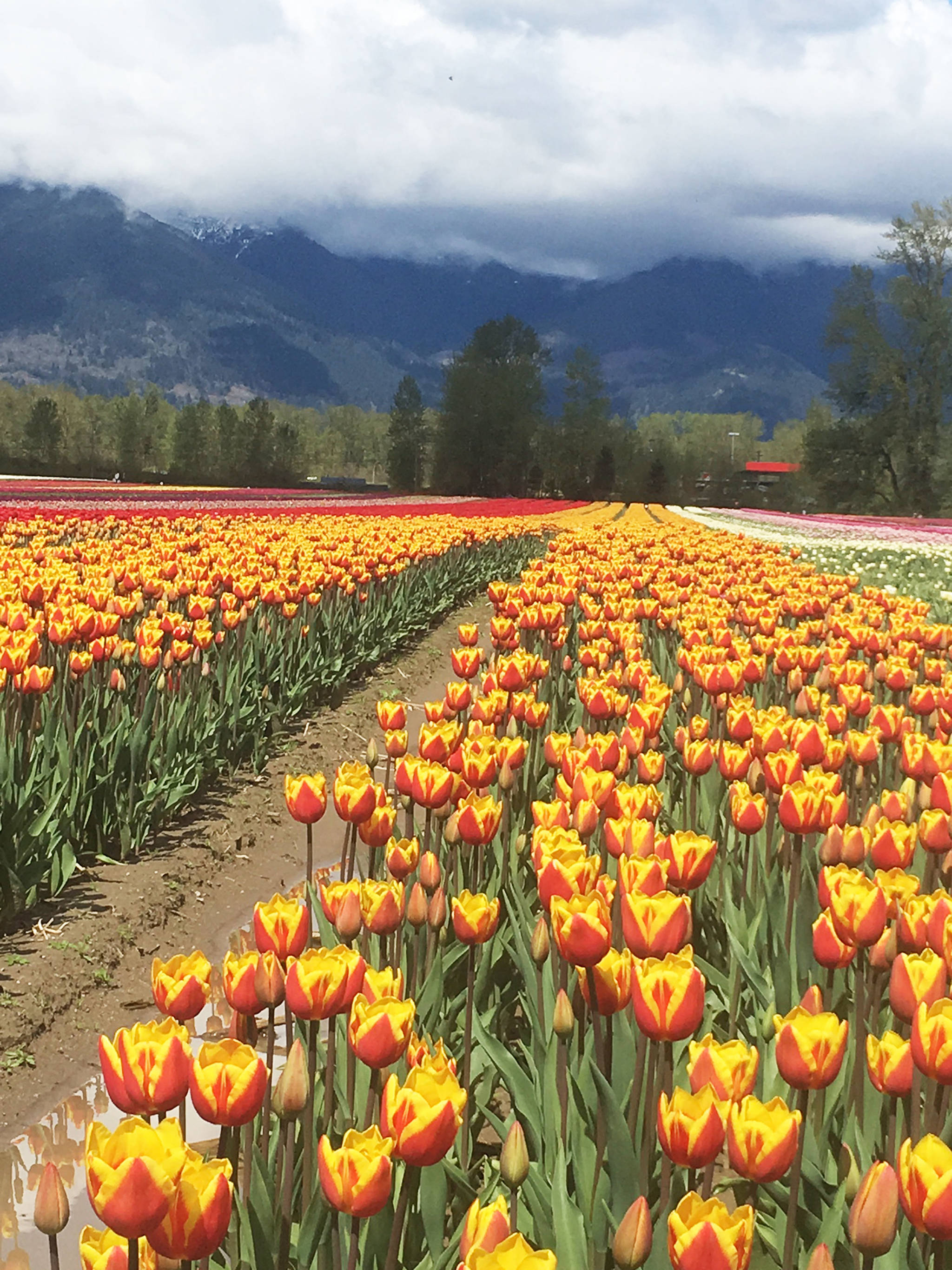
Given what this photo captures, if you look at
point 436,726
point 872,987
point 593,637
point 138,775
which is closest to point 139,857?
point 138,775

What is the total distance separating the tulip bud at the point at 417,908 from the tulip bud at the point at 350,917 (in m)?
0.39

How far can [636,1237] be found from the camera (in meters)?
1.73

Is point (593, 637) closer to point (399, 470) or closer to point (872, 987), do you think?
point (872, 987)

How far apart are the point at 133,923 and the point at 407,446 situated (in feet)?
254

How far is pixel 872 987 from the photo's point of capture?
2734mm

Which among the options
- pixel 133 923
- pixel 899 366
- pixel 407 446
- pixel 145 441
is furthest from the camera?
pixel 145 441

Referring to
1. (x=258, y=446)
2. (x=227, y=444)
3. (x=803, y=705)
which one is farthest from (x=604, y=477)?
(x=803, y=705)

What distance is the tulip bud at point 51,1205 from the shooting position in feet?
5.74

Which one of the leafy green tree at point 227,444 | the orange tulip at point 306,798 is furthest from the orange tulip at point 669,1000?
the leafy green tree at point 227,444

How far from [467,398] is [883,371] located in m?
28.3

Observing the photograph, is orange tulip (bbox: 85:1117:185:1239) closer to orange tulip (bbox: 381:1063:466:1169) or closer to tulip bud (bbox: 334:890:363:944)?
orange tulip (bbox: 381:1063:466:1169)

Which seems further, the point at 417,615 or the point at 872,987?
the point at 417,615

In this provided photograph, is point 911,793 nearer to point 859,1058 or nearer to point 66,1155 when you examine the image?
point 859,1058

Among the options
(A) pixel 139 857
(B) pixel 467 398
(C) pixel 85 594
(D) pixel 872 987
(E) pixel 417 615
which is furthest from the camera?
(B) pixel 467 398
